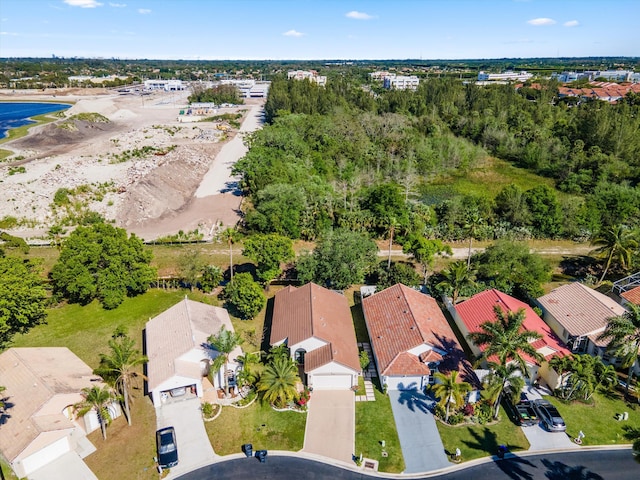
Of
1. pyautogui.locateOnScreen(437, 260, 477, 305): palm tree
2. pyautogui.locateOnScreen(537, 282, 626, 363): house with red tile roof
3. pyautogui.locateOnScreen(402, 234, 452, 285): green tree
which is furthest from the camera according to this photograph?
pyautogui.locateOnScreen(402, 234, 452, 285): green tree

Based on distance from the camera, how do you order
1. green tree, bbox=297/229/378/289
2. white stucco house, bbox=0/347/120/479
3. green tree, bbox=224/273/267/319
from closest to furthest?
white stucco house, bbox=0/347/120/479 < green tree, bbox=224/273/267/319 < green tree, bbox=297/229/378/289

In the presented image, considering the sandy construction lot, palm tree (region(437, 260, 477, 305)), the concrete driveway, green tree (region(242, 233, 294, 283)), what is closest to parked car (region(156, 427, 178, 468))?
the concrete driveway

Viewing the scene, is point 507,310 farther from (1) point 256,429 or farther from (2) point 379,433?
(1) point 256,429

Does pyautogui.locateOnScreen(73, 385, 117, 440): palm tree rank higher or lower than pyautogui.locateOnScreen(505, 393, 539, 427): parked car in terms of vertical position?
higher

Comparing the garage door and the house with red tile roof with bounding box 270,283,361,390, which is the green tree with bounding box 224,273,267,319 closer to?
the house with red tile roof with bounding box 270,283,361,390

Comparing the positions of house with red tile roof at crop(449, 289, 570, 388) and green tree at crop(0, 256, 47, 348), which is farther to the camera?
green tree at crop(0, 256, 47, 348)

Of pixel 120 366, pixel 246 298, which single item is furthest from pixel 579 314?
pixel 120 366
